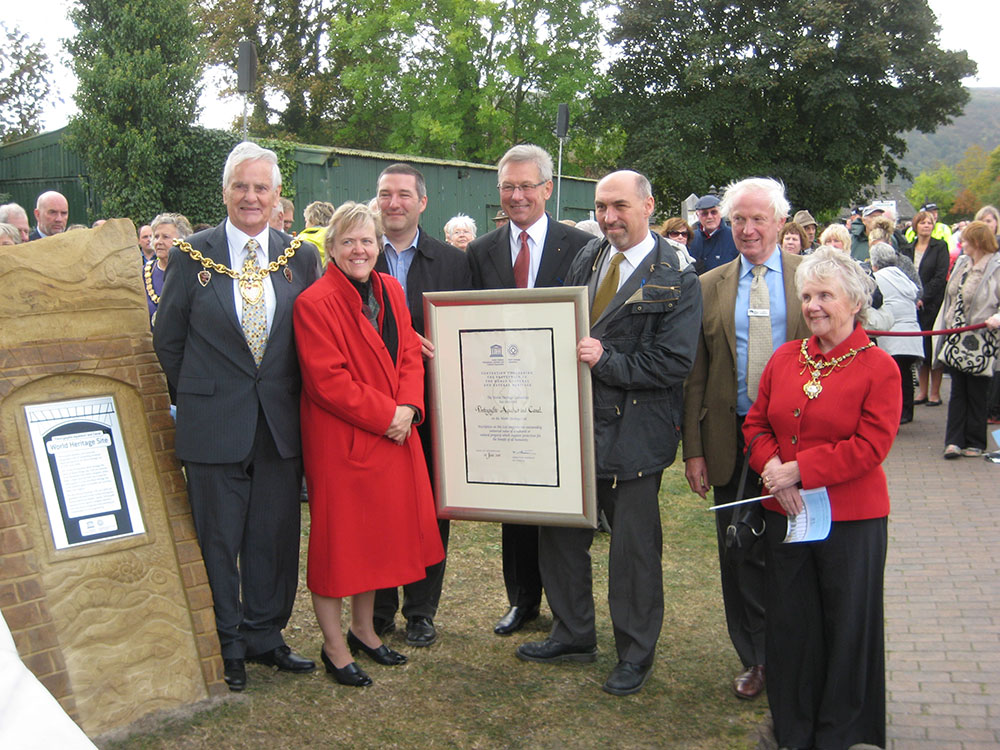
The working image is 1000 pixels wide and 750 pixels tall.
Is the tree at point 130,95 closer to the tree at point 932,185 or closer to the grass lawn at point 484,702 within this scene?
the grass lawn at point 484,702

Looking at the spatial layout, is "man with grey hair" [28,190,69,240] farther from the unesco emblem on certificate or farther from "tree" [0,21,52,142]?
"tree" [0,21,52,142]

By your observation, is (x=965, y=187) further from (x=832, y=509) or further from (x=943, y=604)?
(x=832, y=509)

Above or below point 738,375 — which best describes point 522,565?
below

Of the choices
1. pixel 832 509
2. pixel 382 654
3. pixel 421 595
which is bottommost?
pixel 382 654

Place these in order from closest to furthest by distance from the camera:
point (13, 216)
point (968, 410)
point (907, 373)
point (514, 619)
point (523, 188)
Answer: point (523, 188) < point (514, 619) < point (13, 216) < point (968, 410) < point (907, 373)

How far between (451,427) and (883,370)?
2.04m

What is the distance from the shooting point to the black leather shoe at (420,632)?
5.02m

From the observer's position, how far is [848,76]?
120ft

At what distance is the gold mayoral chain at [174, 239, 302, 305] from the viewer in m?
4.29

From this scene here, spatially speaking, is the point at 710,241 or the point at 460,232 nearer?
the point at 460,232

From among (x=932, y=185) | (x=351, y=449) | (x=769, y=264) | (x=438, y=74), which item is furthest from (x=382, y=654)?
(x=932, y=185)

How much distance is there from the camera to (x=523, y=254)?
201 inches

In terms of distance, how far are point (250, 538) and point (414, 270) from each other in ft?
5.31

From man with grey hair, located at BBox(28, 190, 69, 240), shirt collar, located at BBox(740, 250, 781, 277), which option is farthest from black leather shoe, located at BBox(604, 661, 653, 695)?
man with grey hair, located at BBox(28, 190, 69, 240)
